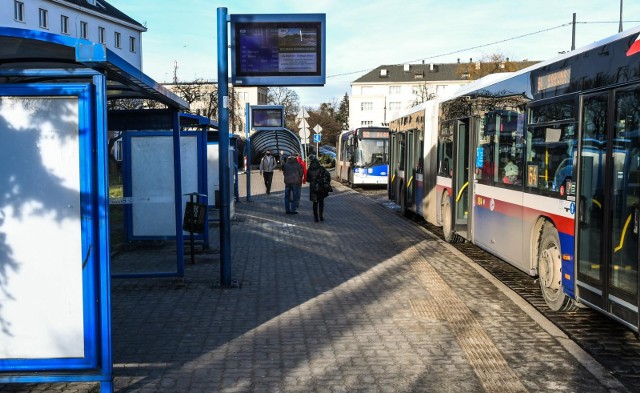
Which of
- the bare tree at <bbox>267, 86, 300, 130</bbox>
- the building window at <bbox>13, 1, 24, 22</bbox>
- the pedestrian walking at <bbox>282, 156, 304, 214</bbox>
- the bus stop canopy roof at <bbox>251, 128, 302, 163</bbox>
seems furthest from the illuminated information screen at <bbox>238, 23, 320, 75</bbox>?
the bare tree at <bbox>267, 86, 300, 130</bbox>

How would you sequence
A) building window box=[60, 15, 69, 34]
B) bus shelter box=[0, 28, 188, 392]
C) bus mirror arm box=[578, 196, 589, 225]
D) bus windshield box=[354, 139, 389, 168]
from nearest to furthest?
bus shelter box=[0, 28, 188, 392] < bus mirror arm box=[578, 196, 589, 225] < bus windshield box=[354, 139, 389, 168] < building window box=[60, 15, 69, 34]

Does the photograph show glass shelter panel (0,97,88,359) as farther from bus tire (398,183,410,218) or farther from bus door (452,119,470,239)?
bus tire (398,183,410,218)

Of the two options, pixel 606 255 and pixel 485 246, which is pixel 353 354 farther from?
pixel 485 246

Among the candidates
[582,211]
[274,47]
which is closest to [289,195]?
[274,47]

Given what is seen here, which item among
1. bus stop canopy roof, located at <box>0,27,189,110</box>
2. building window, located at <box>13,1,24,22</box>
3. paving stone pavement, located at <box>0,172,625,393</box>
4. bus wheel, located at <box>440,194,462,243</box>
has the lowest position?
paving stone pavement, located at <box>0,172,625,393</box>

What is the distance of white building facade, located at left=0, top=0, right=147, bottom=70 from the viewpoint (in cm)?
5481

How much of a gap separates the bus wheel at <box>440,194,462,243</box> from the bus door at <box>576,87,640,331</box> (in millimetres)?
6327

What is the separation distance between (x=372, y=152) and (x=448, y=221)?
1825 cm

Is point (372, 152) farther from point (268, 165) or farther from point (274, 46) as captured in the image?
point (274, 46)

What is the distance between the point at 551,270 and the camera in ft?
25.4

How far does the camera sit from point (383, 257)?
11.9 metres

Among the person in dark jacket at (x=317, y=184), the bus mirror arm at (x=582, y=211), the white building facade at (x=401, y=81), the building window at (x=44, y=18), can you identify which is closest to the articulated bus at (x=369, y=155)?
the person in dark jacket at (x=317, y=184)

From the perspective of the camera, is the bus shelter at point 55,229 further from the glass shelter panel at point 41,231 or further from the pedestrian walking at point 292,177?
the pedestrian walking at point 292,177

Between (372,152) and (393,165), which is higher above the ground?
(372,152)
